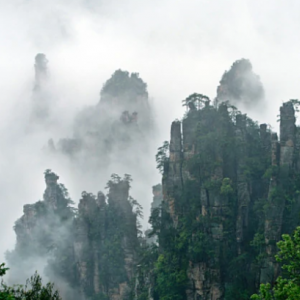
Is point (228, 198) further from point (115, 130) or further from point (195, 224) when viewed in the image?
point (115, 130)

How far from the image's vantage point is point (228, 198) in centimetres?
5144

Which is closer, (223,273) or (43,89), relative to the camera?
(223,273)

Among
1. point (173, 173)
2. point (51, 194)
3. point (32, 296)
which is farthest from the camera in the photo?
point (51, 194)

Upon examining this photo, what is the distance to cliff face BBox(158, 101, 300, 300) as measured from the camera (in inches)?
1873

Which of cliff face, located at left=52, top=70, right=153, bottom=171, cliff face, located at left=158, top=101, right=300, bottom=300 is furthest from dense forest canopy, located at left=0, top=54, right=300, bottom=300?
cliff face, located at left=52, top=70, right=153, bottom=171

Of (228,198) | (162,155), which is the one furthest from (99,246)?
(228,198)

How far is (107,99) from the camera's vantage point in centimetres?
11462

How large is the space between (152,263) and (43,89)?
9698 centimetres

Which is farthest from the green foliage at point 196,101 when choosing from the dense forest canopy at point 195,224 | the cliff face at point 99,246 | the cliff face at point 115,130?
the cliff face at point 115,130

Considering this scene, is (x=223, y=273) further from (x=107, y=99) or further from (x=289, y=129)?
(x=107, y=99)

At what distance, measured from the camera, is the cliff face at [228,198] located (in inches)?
1873

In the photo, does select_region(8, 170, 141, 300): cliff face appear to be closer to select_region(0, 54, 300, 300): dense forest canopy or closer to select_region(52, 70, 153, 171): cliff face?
select_region(0, 54, 300, 300): dense forest canopy

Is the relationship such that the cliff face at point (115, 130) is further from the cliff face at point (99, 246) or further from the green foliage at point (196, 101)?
the green foliage at point (196, 101)

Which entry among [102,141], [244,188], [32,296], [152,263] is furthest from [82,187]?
[32,296]
